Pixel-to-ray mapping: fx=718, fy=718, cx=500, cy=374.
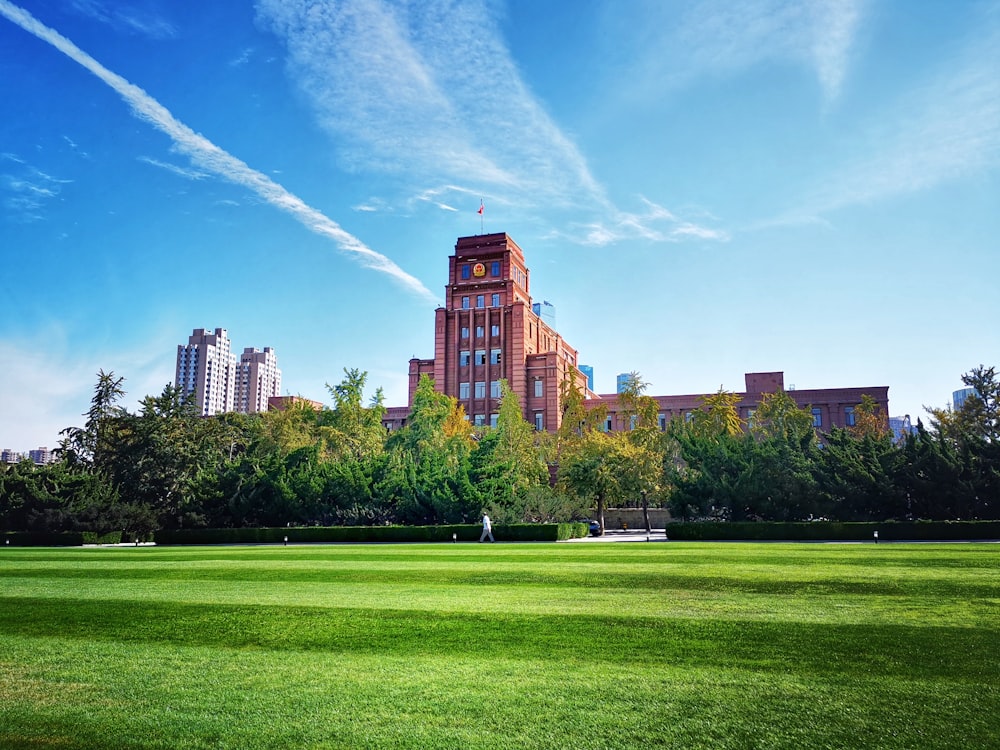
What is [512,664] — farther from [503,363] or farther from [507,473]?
[503,363]

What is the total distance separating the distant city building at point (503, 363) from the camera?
84.7m

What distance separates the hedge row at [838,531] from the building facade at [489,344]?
160 ft

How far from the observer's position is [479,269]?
90688mm

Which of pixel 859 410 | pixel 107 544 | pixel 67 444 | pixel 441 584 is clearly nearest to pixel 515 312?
pixel 859 410

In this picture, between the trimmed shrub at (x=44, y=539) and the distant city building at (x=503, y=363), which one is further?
the distant city building at (x=503, y=363)

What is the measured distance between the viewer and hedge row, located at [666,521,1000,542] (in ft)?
103

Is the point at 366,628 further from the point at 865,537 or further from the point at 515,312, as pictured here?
the point at 515,312

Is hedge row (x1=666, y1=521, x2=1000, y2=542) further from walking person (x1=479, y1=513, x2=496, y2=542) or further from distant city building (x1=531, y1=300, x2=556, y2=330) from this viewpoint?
distant city building (x1=531, y1=300, x2=556, y2=330)

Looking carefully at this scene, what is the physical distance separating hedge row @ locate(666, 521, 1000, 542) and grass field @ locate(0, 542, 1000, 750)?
2006cm

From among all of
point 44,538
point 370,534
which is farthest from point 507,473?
point 44,538

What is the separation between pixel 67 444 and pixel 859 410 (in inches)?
2751

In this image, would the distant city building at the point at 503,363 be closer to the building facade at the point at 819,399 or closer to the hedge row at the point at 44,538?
the building facade at the point at 819,399

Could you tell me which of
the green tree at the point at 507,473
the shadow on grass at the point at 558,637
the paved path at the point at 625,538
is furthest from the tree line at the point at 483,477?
the shadow on grass at the point at 558,637

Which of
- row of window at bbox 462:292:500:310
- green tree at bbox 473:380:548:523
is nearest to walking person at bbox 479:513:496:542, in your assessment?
Answer: green tree at bbox 473:380:548:523
